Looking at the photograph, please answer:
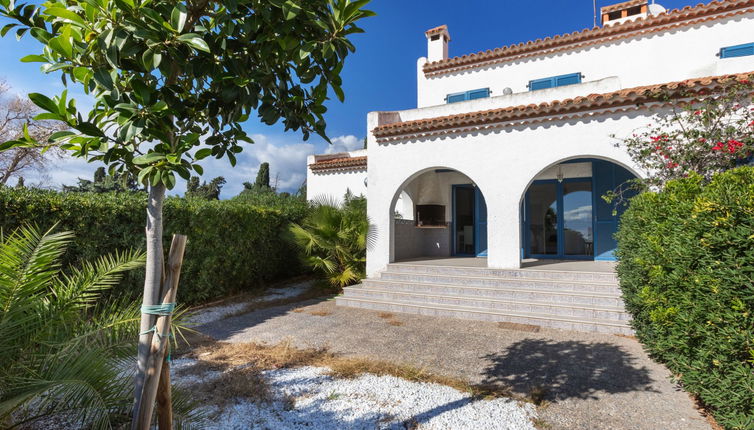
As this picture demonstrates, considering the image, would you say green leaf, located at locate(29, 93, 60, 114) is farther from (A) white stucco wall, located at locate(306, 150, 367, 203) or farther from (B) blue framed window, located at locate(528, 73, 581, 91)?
(B) blue framed window, located at locate(528, 73, 581, 91)

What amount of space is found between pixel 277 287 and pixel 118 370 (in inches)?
362

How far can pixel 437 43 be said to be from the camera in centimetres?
1456

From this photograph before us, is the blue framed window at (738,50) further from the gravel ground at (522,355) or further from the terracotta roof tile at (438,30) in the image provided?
the gravel ground at (522,355)

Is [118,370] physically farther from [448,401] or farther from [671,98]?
[671,98]

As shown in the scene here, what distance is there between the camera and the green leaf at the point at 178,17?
1.62 meters

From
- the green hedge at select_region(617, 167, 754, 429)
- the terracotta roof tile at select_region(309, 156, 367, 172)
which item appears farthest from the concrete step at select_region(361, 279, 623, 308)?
the terracotta roof tile at select_region(309, 156, 367, 172)

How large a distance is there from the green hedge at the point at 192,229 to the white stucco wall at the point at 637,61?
8.42 meters

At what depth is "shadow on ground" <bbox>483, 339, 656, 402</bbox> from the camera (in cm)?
422

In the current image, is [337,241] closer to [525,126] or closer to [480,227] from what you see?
[480,227]

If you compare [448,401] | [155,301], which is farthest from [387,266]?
[155,301]

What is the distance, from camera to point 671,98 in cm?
750

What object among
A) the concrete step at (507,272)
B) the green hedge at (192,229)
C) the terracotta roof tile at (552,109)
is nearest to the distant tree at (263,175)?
the green hedge at (192,229)

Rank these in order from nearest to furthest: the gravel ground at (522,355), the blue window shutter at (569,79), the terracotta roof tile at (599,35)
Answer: the gravel ground at (522,355) < the terracotta roof tile at (599,35) < the blue window shutter at (569,79)

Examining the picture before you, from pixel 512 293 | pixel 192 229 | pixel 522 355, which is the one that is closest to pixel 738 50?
pixel 512 293
